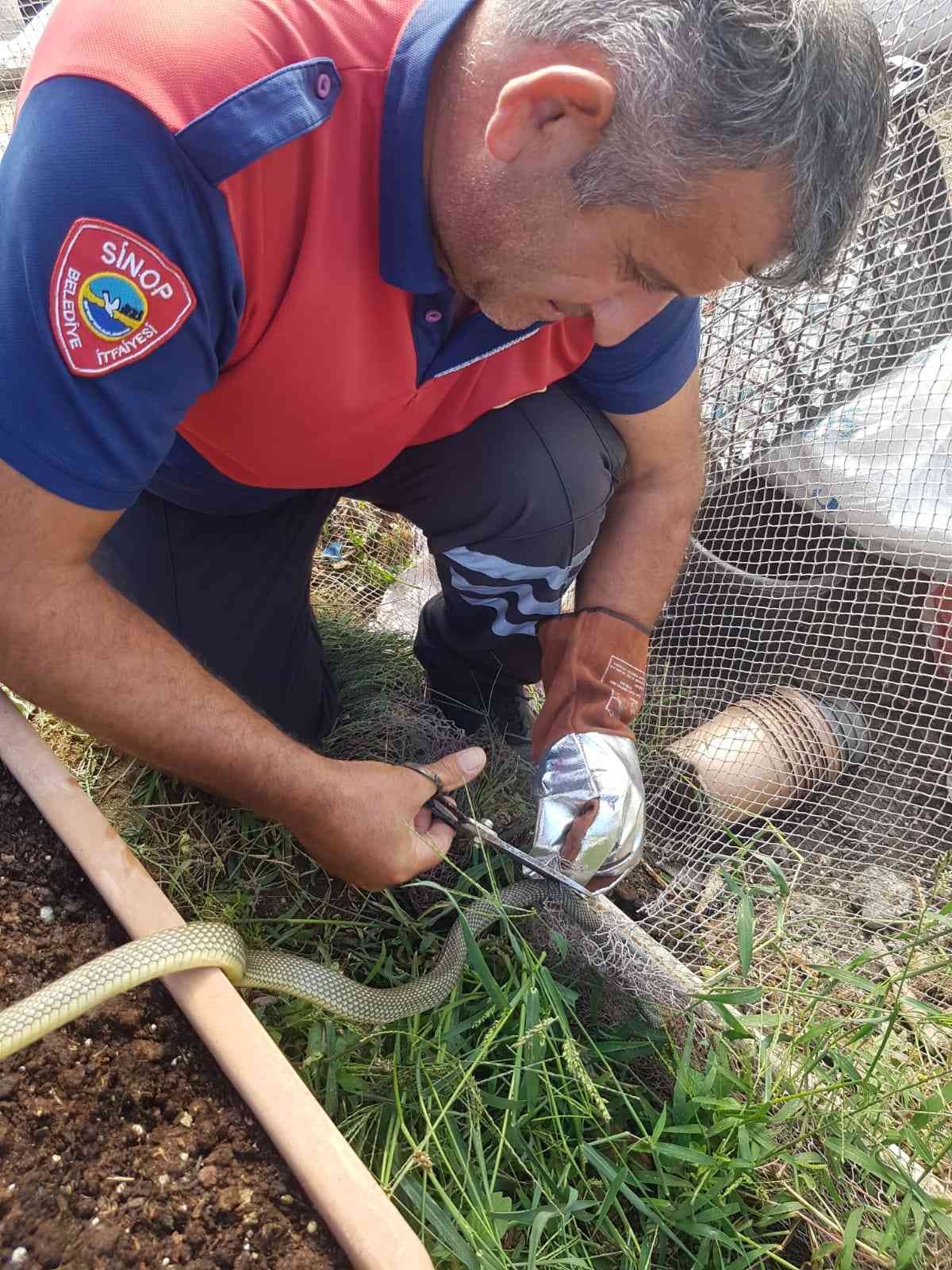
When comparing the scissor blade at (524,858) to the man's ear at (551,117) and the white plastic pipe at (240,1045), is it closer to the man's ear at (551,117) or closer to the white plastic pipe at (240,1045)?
the white plastic pipe at (240,1045)

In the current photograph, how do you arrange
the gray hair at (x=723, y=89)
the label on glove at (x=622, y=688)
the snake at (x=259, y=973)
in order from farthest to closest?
the label on glove at (x=622, y=688), the snake at (x=259, y=973), the gray hair at (x=723, y=89)

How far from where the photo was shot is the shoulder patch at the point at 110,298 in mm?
967

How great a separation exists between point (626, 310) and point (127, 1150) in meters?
1.18

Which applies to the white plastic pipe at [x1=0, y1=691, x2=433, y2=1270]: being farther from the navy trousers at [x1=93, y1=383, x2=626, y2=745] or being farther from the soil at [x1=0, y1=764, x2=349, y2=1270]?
the navy trousers at [x1=93, y1=383, x2=626, y2=745]

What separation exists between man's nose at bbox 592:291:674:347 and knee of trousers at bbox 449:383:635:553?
1.29 feet

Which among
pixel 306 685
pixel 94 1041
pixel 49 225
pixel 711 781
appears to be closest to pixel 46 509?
pixel 49 225

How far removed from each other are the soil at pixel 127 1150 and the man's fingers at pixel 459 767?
1.82 feet

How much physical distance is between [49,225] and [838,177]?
0.83 m

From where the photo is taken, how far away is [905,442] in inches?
72.5

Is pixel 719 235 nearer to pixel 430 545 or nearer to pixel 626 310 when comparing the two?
pixel 626 310

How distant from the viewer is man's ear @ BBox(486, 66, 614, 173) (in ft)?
3.01

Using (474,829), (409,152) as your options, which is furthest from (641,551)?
(409,152)

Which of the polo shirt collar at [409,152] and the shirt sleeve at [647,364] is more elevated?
the polo shirt collar at [409,152]

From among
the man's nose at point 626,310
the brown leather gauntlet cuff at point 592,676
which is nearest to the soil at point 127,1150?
the brown leather gauntlet cuff at point 592,676
